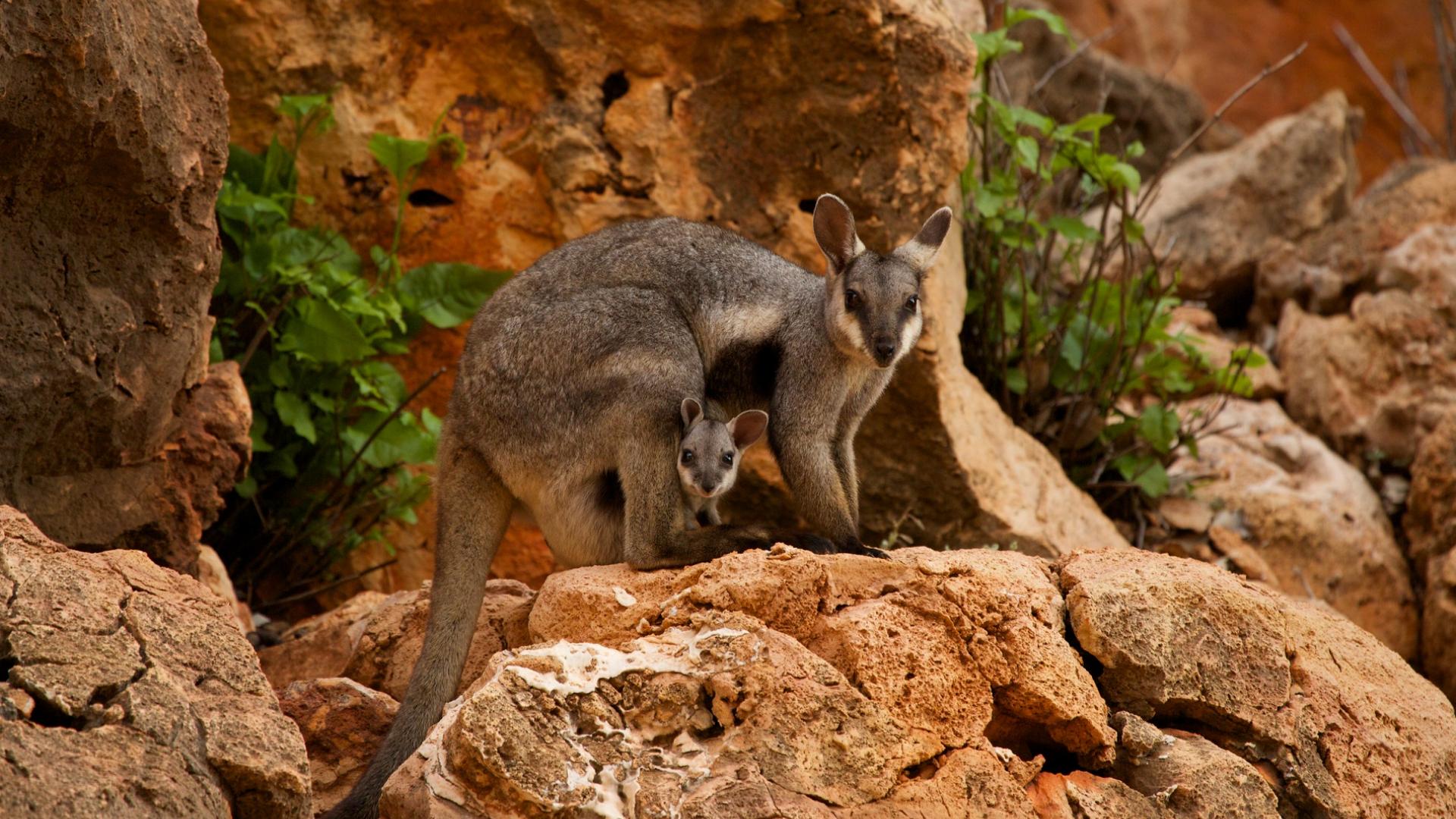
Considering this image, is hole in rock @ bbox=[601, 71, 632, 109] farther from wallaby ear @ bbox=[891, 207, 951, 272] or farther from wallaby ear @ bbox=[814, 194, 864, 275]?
wallaby ear @ bbox=[891, 207, 951, 272]

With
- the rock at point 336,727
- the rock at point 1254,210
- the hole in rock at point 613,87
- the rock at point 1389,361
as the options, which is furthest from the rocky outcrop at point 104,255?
the rock at point 1254,210

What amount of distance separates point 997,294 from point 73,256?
17.4ft

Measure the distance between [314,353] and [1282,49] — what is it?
47.2 ft

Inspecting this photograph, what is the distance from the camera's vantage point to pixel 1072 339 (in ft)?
29.0

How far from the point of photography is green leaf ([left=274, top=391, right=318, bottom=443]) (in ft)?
23.1

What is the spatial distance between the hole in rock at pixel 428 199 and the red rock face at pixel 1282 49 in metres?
10.8

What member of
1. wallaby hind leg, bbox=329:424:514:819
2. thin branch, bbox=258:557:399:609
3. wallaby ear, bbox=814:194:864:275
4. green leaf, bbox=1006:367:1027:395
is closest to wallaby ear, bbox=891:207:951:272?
wallaby ear, bbox=814:194:864:275

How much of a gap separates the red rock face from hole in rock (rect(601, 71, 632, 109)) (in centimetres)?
1023

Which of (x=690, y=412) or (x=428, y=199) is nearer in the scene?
(x=690, y=412)

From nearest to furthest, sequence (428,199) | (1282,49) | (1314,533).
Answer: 1. (428,199)
2. (1314,533)
3. (1282,49)

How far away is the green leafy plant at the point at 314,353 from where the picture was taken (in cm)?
702

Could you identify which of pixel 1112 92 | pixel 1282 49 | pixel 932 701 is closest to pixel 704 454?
pixel 932 701

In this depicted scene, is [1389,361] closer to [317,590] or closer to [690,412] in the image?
[690,412]

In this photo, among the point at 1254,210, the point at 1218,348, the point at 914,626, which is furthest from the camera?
the point at 1254,210
